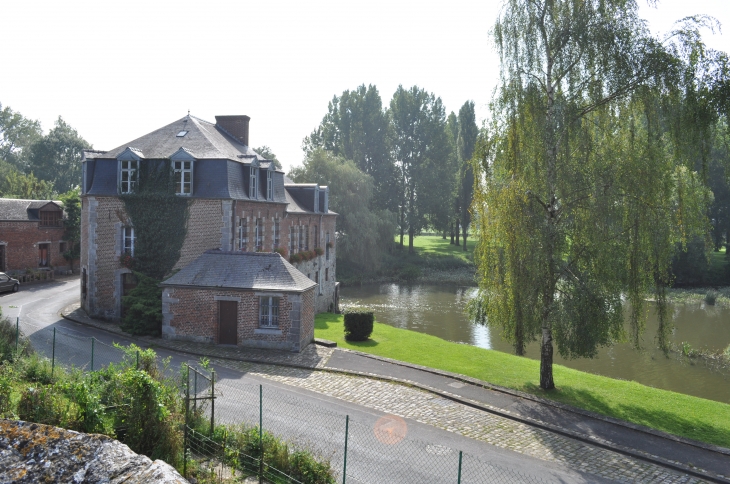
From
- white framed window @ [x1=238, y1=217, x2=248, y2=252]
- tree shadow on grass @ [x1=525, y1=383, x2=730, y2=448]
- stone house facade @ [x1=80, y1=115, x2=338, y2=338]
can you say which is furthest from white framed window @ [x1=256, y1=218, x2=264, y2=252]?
tree shadow on grass @ [x1=525, y1=383, x2=730, y2=448]

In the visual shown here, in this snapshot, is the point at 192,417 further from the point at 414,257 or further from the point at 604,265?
the point at 414,257

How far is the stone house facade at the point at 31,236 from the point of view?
109ft

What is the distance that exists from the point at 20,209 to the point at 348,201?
23845 mm

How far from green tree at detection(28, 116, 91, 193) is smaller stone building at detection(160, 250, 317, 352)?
178 ft

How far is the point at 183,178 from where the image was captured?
76.2 ft

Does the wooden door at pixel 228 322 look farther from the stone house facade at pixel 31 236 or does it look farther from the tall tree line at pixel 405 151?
the tall tree line at pixel 405 151

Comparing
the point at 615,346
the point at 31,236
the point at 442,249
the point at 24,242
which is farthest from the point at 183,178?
the point at 442,249

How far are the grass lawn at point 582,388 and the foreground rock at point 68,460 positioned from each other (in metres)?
13.6

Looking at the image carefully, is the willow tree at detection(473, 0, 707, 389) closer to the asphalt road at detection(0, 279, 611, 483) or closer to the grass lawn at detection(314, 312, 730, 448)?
the grass lawn at detection(314, 312, 730, 448)

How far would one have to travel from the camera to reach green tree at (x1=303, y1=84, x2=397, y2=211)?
5888cm

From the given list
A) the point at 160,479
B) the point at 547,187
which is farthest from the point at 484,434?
the point at 160,479

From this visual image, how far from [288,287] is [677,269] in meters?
41.5

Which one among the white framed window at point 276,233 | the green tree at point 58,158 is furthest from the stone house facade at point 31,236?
the green tree at point 58,158

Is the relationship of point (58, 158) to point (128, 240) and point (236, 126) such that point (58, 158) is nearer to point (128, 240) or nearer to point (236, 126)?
point (236, 126)
